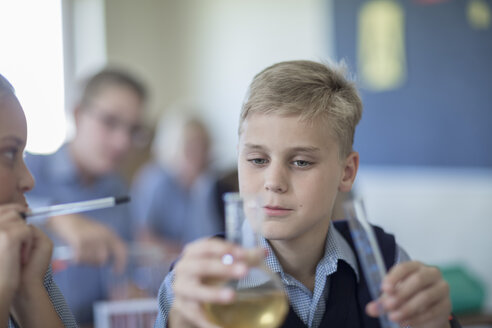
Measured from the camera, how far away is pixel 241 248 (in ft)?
1.88

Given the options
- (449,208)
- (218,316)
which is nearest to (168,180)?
(449,208)

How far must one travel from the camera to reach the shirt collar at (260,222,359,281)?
0.87m

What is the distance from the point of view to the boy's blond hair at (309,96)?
2.83 feet

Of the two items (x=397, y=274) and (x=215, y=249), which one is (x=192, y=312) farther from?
(x=397, y=274)

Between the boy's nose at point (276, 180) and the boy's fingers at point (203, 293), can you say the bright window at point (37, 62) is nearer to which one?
the boy's nose at point (276, 180)

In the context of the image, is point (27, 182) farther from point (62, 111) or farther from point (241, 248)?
point (62, 111)

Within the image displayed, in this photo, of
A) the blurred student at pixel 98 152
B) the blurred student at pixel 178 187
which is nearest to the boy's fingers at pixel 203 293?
the blurred student at pixel 98 152

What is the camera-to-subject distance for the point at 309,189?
83 cm

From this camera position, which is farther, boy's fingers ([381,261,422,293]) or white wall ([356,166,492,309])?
white wall ([356,166,492,309])

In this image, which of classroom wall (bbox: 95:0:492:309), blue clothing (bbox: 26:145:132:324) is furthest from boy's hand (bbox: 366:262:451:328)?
classroom wall (bbox: 95:0:492:309)

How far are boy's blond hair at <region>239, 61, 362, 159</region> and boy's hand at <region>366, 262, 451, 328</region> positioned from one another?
0.29 metres

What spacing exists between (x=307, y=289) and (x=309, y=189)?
187 mm

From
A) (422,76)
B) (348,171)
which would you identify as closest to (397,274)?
(348,171)

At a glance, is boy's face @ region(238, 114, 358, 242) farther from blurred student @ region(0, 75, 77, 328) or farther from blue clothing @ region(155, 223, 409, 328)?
blurred student @ region(0, 75, 77, 328)
